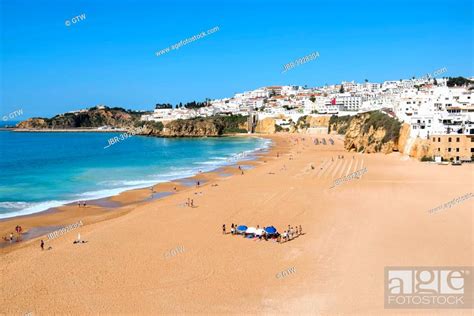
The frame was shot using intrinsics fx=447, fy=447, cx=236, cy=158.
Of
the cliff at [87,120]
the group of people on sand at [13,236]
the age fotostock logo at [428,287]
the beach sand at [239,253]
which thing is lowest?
the age fotostock logo at [428,287]

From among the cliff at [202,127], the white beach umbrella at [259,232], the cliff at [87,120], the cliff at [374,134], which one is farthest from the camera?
the cliff at [87,120]

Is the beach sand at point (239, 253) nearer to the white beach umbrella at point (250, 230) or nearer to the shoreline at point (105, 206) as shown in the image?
the shoreline at point (105, 206)

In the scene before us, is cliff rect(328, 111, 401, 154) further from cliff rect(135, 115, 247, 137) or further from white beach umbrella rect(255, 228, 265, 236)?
cliff rect(135, 115, 247, 137)

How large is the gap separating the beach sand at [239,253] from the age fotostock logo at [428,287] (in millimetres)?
303

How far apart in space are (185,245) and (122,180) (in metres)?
17.8

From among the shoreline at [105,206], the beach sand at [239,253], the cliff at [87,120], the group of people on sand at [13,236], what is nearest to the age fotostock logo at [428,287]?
the beach sand at [239,253]

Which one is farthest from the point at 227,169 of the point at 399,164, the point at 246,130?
the point at 246,130

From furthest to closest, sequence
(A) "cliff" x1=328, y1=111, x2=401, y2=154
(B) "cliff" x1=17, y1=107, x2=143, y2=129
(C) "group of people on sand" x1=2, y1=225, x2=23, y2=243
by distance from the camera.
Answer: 1. (B) "cliff" x1=17, y1=107, x2=143, y2=129
2. (A) "cliff" x1=328, y1=111, x2=401, y2=154
3. (C) "group of people on sand" x1=2, y1=225, x2=23, y2=243

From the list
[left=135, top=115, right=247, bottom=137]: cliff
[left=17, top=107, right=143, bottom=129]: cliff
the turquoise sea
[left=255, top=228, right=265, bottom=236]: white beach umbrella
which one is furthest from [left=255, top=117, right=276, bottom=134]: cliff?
[left=255, top=228, right=265, bottom=236]: white beach umbrella

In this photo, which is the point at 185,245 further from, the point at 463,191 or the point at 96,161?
the point at 96,161

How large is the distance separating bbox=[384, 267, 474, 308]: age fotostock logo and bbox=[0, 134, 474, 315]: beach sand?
0.30 m

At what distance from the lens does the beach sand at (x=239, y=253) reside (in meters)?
10.5

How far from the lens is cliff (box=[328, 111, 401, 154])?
4200cm

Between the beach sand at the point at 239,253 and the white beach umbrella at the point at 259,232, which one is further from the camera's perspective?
the white beach umbrella at the point at 259,232
